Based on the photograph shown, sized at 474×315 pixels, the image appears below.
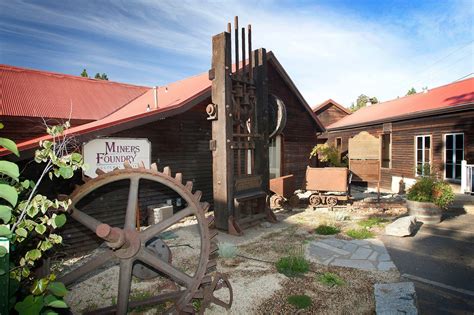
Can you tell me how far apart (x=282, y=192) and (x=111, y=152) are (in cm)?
614

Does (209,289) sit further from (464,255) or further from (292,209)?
(292,209)

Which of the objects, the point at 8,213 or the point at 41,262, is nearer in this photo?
the point at 8,213

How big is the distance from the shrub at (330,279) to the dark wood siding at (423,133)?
10.8m

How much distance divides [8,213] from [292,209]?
380 inches

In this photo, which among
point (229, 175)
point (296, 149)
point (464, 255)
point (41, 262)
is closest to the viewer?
point (41, 262)

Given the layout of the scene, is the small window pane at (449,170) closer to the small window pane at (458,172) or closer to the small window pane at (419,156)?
the small window pane at (458,172)

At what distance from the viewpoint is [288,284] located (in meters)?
4.74

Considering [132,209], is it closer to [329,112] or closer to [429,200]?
[429,200]

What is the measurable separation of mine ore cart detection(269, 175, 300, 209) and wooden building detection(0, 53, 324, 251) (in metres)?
2.37

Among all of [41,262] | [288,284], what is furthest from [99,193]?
[288,284]

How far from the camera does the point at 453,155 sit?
12906 mm

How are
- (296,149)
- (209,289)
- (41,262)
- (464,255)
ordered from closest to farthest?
(41,262) < (209,289) < (464,255) < (296,149)

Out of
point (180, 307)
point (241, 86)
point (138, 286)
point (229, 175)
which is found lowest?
point (138, 286)

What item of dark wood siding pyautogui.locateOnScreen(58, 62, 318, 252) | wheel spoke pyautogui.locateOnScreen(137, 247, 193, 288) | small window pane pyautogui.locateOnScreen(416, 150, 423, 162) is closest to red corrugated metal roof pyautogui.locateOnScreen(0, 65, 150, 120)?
dark wood siding pyautogui.locateOnScreen(58, 62, 318, 252)
